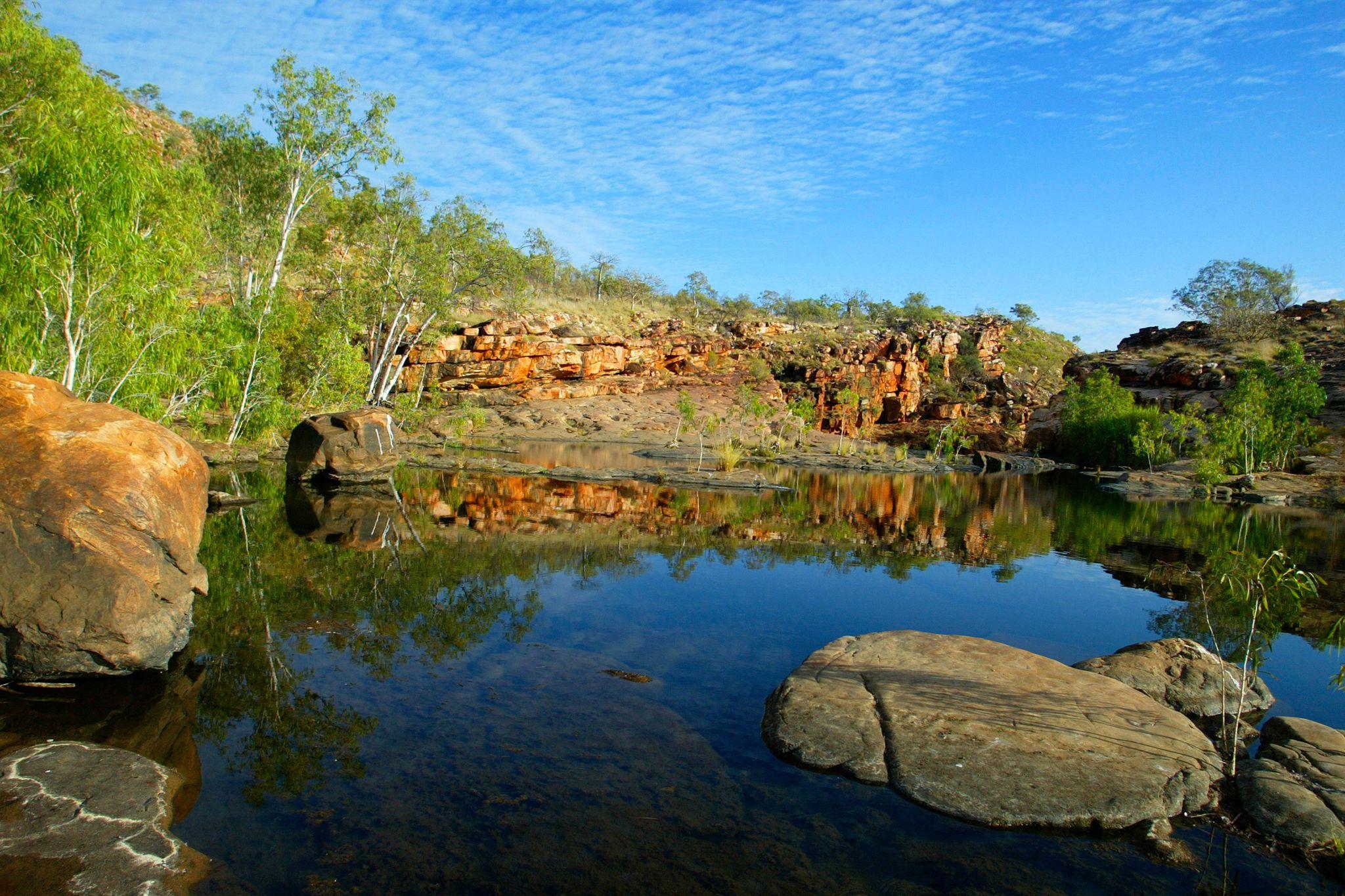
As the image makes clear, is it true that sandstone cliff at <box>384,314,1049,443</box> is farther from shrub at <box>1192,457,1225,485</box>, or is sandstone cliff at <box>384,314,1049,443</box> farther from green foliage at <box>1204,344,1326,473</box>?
shrub at <box>1192,457,1225,485</box>

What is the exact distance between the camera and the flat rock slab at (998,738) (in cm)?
524

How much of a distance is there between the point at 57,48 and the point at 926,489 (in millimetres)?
31260

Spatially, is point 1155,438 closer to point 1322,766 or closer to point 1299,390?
point 1299,390

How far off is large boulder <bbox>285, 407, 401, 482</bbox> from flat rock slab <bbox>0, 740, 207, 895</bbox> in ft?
57.0

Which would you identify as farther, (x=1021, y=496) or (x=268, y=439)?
(x=1021, y=496)

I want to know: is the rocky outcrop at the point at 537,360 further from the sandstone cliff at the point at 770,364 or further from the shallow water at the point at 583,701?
the shallow water at the point at 583,701

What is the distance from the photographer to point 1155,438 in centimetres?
4797

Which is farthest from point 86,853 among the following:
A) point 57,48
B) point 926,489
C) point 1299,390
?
point 1299,390

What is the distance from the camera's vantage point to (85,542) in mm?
6426

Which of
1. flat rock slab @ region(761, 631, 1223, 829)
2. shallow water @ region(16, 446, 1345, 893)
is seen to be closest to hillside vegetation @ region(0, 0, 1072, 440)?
shallow water @ region(16, 446, 1345, 893)

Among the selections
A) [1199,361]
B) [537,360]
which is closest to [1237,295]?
[1199,361]

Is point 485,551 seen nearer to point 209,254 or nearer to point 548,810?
point 548,810

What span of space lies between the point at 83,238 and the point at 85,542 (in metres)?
8.33

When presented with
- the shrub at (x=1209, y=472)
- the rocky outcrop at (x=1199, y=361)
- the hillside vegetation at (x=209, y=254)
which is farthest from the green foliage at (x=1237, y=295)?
the hillside vegetation at (x=209, y=254)
